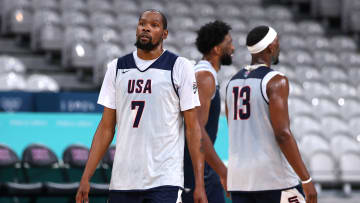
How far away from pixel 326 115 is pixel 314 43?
435 centimetres

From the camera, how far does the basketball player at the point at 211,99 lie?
4.88 meters

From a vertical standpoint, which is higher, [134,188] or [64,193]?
[134,188]

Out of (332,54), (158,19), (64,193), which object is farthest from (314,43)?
(158,19)

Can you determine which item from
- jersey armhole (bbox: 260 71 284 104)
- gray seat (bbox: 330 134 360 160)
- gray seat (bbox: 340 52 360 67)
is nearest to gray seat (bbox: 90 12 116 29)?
gray seat (bbox: 340 52 360 67)

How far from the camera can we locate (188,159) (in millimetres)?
5113

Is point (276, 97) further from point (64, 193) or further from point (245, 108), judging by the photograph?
point (64, 193)

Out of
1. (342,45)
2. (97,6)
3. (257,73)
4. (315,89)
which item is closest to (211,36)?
(257,73)

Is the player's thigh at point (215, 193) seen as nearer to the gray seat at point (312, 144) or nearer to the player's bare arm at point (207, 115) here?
the player's bare arm at point (207, 115)

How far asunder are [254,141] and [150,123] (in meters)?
0.84

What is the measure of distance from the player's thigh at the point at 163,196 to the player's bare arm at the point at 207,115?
1.00 m

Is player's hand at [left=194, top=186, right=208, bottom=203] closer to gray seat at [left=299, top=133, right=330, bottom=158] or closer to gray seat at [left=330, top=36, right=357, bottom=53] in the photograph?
gray seat at [left=299, top=133, right=330, bottom=158]

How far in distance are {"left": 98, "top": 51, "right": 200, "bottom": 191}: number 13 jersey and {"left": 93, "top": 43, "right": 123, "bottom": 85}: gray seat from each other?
25.8ft

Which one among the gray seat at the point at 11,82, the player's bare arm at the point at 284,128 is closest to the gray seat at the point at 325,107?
the gray seat at the point at 11,82

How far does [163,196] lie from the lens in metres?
3.81
